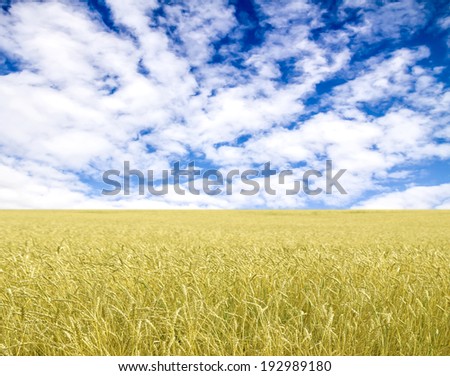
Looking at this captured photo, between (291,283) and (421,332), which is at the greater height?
(291,283)

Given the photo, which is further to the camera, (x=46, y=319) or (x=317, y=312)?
(x=317, y=312)

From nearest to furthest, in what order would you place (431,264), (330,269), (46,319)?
(46,319) → (330,269) → (431,264)

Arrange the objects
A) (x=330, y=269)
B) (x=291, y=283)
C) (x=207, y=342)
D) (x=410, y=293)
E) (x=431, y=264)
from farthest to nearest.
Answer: (x=431, y=264) → (x=330, y=269) → (x=291, y=283) → (x=410, y=293) → (x=207, y=342)

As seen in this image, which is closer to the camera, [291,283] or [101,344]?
[101,344]

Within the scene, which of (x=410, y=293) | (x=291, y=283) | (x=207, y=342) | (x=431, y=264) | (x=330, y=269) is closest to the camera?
(x=207, y=342)
